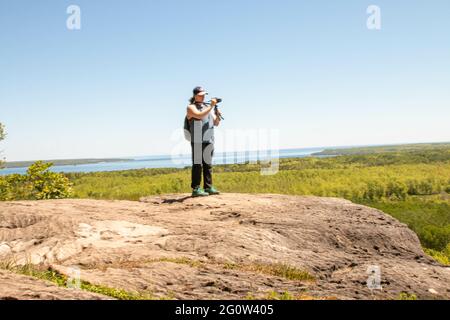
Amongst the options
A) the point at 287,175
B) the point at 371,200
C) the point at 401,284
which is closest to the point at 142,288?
the point at 401,284

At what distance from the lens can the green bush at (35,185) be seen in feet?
43.7

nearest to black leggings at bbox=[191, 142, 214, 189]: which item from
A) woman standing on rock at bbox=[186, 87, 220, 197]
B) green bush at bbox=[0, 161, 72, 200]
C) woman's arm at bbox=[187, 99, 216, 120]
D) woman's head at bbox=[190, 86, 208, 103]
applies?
woman standing on rock at bbox=[186, 87, 220, 197]

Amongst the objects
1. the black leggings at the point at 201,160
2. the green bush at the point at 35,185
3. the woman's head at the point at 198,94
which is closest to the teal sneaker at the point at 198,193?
the black leggings at the point at 201,160

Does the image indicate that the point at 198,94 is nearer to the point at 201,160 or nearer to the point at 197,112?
the point at 197,112

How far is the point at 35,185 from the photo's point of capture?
526 inches

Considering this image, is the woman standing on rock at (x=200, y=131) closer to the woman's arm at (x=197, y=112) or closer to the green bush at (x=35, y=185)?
the woman's arm at (x=197, y=112)

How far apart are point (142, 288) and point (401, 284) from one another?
3.48 metres

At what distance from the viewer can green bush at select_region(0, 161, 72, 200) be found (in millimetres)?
Result: 13313

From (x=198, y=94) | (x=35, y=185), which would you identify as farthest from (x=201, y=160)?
(x=35, y=185)

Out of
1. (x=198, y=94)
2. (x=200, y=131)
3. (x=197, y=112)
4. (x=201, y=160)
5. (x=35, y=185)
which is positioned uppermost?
(x=198, y=94)

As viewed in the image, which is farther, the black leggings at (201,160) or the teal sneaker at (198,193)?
the teal sneaker at (198,193)

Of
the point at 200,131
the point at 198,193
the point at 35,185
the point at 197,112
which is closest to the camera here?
the point at 197,112

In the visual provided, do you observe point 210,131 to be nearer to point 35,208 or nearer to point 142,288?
point 35,208
